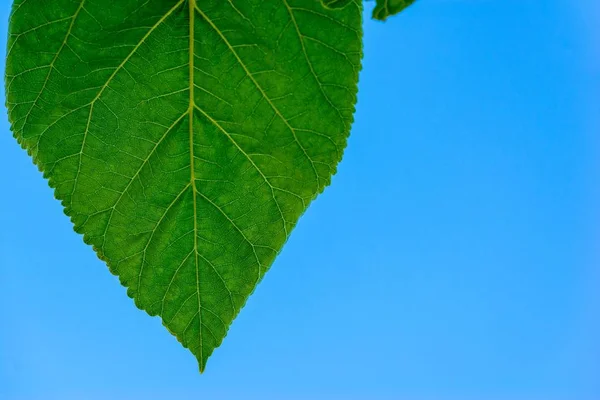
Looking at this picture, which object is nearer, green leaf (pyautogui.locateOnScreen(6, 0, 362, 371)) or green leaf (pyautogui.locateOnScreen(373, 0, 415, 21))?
green leaf (pyautogui.locateOnScreen(373, 0, 415, 21))

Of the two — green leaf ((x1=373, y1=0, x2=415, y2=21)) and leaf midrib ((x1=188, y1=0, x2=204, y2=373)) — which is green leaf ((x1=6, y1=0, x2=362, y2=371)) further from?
green leaf ((x1=373, y1=0, x2=415, y2=21))

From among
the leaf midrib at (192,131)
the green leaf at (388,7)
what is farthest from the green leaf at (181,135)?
the green leaf at (388,7)

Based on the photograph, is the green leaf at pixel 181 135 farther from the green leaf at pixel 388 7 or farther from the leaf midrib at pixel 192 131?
the green leaf at pixel 388 7

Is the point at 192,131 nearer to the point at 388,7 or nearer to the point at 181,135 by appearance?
the point at 181,135

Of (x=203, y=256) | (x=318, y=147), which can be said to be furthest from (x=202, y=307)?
(x=318, y=147)

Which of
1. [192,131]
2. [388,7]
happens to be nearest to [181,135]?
[192,131]

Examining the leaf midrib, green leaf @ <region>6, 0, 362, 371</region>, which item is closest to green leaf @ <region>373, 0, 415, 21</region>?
green leaf @ <region>6, 0, 362, 371</region>

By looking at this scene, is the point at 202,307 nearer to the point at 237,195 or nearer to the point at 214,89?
the point at 237,195
